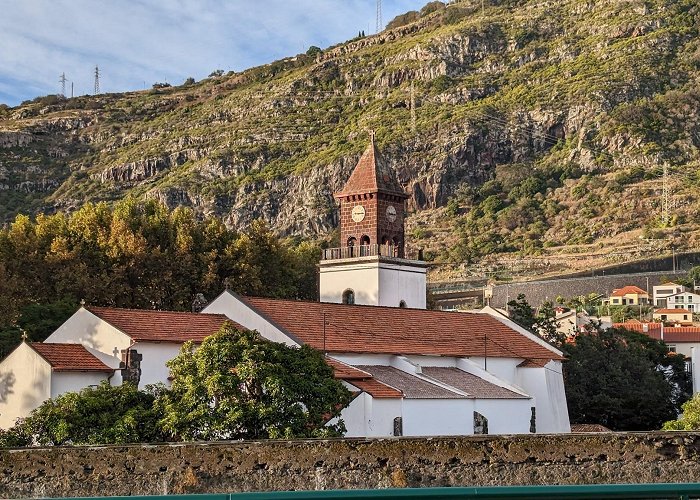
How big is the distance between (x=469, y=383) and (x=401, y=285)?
32.3ft

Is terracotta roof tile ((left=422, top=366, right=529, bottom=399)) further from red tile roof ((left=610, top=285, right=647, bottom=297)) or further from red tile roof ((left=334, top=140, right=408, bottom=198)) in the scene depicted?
red tile roof ((left=610, top=285, right=647, bottom=297))

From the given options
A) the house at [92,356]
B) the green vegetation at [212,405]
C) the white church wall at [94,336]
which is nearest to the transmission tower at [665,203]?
the house at [92,356]

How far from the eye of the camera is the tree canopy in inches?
2400

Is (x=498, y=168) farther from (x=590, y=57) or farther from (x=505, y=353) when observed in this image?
(x=505, y=353)

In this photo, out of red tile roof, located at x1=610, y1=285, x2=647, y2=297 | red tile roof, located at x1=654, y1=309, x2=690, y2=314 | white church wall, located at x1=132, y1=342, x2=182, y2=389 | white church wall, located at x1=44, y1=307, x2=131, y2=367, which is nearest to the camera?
white church wall, located at x1=132, y1=342, x2=182, y2=389

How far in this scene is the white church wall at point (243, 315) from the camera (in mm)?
43500

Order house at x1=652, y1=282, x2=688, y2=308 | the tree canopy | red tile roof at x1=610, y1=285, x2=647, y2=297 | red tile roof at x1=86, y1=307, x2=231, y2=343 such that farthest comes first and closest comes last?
house at x1=652, y1=282, x2=688, y2=308 < red tile roof at x1=610, y1=285, x2=647, y2=297 < the tree canopy < red tile roof at x1=86, y1=307, x2=231, y2=343

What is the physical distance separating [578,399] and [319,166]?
11618cm

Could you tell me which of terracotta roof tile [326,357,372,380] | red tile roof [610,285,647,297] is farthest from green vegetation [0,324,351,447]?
red tile roof [610,285,647,297]

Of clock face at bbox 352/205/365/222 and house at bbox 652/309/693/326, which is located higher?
house at bbox 652/309/693/326

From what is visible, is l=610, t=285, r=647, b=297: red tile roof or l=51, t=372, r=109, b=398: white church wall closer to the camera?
l=51, t=372, r=109, b=398: white church wall

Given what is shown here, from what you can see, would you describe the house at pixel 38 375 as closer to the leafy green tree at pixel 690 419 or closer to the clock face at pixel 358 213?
the leafy green tree at pixel 690 419

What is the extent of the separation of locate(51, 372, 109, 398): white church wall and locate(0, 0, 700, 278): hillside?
4066 inches

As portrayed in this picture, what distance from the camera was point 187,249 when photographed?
6662 cm
